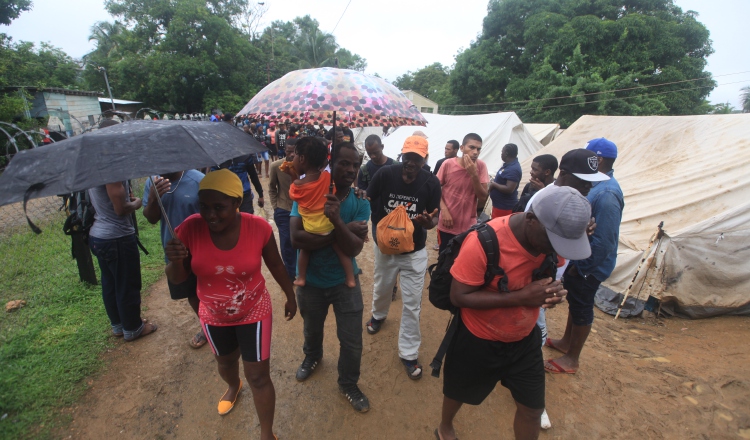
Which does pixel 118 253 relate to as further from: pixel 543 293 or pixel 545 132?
pixel 545 132

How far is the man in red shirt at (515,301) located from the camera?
59.7 inches

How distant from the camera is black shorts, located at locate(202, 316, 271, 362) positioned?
2.10 meters

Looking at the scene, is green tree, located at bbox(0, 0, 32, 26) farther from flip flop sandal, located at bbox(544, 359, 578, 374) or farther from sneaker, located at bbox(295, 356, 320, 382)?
flip flop sandal, located at bbox(544, 359, 578, 374)

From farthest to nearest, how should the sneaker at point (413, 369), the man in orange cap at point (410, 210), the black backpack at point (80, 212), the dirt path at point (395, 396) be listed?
1. the black backpack at point (80, 212)
2. the sneaker at point (413, 369)
3. the man in orange cap at point (410, 210)
4. the dirt path at point (395, 396)

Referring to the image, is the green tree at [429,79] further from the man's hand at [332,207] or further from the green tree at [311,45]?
the man's hand at [332,207]

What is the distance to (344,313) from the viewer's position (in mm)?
2500

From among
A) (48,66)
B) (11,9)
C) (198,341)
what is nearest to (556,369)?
(198,341)

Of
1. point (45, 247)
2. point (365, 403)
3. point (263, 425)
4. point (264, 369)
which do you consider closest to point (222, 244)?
point (264, 369)

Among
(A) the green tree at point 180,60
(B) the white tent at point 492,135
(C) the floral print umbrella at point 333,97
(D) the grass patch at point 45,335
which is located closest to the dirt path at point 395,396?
(D) the grass patch at point 45,335

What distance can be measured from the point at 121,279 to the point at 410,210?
110 inches

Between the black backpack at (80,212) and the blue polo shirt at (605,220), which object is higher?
the blue polo shirt at (605,220)

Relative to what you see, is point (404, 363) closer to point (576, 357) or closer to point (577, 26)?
point (576, 357)

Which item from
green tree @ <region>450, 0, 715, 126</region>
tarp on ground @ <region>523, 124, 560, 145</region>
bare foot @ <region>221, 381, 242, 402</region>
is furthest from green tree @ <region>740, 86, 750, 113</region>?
bare foot @ <region>221, 381, 242, 402</region>

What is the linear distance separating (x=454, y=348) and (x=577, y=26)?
26.5 m
